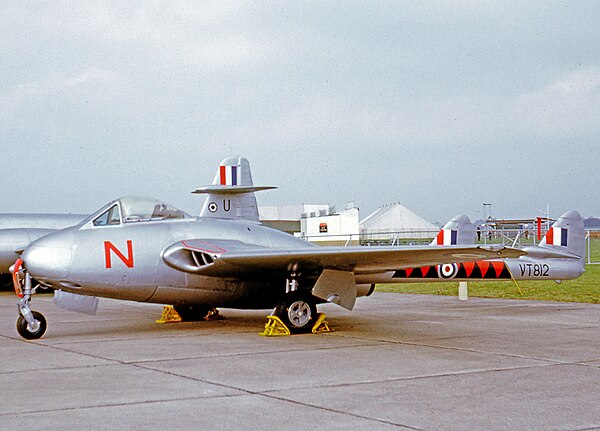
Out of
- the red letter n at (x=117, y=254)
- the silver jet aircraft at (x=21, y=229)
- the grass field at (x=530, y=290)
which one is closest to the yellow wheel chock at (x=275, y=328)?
the red letter n at (x=117, y=254)

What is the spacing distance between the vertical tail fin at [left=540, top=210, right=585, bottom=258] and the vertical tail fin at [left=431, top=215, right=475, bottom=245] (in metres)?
1.55

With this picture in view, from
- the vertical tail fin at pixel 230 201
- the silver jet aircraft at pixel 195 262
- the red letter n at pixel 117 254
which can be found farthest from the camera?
the vertical tail fin at pixel 230 201

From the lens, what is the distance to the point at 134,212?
11.8m

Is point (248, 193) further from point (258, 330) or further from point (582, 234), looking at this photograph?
point (582, 234)

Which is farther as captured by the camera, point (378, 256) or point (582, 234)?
point (582, 234)

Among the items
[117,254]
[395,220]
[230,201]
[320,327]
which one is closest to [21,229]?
[230,201]

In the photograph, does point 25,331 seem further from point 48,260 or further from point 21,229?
point 21,229

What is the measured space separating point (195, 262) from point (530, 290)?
12.8 meters

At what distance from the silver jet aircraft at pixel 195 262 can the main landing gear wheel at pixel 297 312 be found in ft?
0.05

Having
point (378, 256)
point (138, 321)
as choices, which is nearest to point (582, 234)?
point (378, 256)

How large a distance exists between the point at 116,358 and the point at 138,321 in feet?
17.6

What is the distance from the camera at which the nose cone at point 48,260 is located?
10.7 meters

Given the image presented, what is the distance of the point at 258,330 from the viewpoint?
12.3 metres

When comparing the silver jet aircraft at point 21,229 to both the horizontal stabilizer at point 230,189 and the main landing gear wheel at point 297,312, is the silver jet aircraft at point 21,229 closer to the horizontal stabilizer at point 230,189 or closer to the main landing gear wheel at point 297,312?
the horizontal stabilizer at point 230,189
